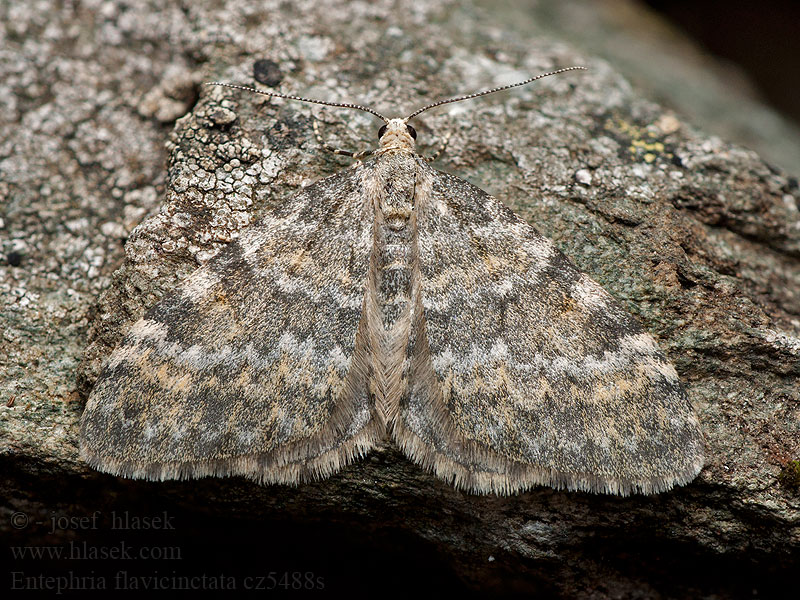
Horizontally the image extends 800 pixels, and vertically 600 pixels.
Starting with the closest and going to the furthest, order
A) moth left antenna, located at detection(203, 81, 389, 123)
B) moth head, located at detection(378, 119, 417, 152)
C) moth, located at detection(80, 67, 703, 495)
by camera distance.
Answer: moth, located at detection(80, 67, 703, 495) → moth head, located at detection(378, 119, 417, 152) → moth left antenna, located at detection(203, 81, 389, 123)

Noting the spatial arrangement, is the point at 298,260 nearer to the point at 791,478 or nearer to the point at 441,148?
the point at 441,148

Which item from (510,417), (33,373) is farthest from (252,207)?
(510,417)

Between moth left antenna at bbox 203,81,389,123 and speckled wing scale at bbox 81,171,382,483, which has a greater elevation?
moth left antenna at bbox 203,81,389,123

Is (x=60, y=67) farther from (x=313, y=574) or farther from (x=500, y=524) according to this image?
(x=500, y=524)

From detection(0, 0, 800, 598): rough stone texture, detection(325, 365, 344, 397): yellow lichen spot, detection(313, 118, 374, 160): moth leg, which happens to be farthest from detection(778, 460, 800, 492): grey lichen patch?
detection(313, 118, 374, 160): moth leg

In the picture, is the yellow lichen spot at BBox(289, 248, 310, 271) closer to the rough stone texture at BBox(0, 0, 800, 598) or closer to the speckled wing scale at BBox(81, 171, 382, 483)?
the speckled wing scale at BBox(81, 171, 382, 483)

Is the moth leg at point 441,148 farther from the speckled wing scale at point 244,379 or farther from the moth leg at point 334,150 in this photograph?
the speckled wing scale at point 244,379

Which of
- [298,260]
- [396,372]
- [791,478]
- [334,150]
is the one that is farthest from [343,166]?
[791,478]
